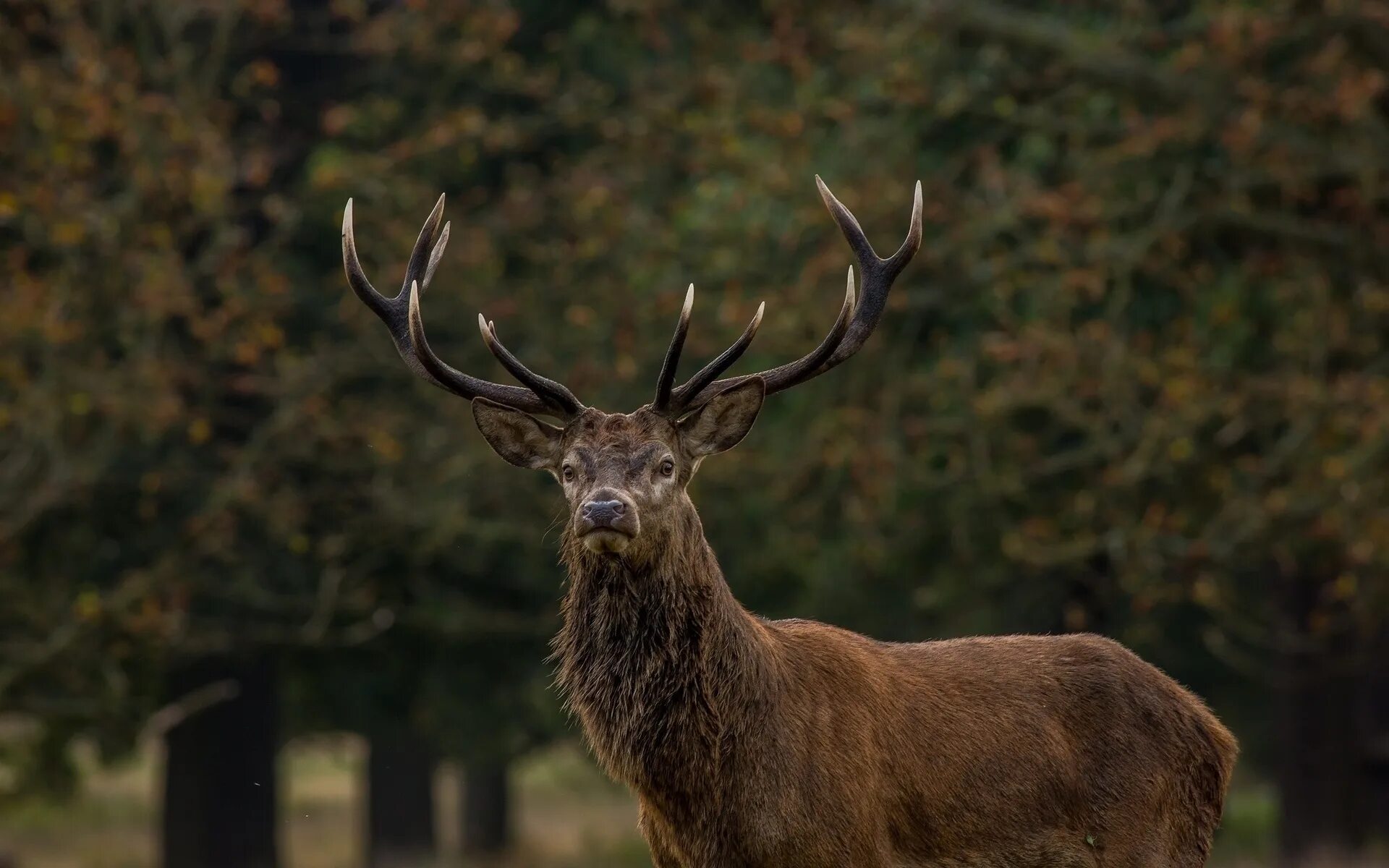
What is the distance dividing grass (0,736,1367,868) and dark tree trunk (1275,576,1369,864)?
56 cm

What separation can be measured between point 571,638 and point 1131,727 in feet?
5.77

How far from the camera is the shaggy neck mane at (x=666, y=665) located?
609 cm

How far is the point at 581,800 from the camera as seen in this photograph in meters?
25.9

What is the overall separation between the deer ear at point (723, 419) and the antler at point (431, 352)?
1.16 feet

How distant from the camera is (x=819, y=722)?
6176mm

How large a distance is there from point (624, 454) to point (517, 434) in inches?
21.3

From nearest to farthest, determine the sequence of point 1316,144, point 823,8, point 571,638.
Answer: point 571,638 → point 1316,144 → point 823,8

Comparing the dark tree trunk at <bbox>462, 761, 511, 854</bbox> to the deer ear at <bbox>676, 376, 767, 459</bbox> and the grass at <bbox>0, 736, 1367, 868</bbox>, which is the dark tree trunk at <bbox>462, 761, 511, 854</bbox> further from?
the deer ear at <bbox>676, 376, 767, 459</bbox>

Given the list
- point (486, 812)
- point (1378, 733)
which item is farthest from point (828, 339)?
point (486, 812)

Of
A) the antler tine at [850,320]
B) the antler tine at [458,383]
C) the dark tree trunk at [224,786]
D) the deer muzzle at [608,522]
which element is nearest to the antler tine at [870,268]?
the antler tine at [850,320]

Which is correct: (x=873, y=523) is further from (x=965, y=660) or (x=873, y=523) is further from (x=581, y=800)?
(x=581, y=800)

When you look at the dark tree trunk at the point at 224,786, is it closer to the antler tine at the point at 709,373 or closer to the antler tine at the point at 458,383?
the antler tine at the point at 458,383

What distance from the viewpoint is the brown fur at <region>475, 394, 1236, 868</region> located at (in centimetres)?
604

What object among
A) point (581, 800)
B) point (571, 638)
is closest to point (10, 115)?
point (571, 638)
